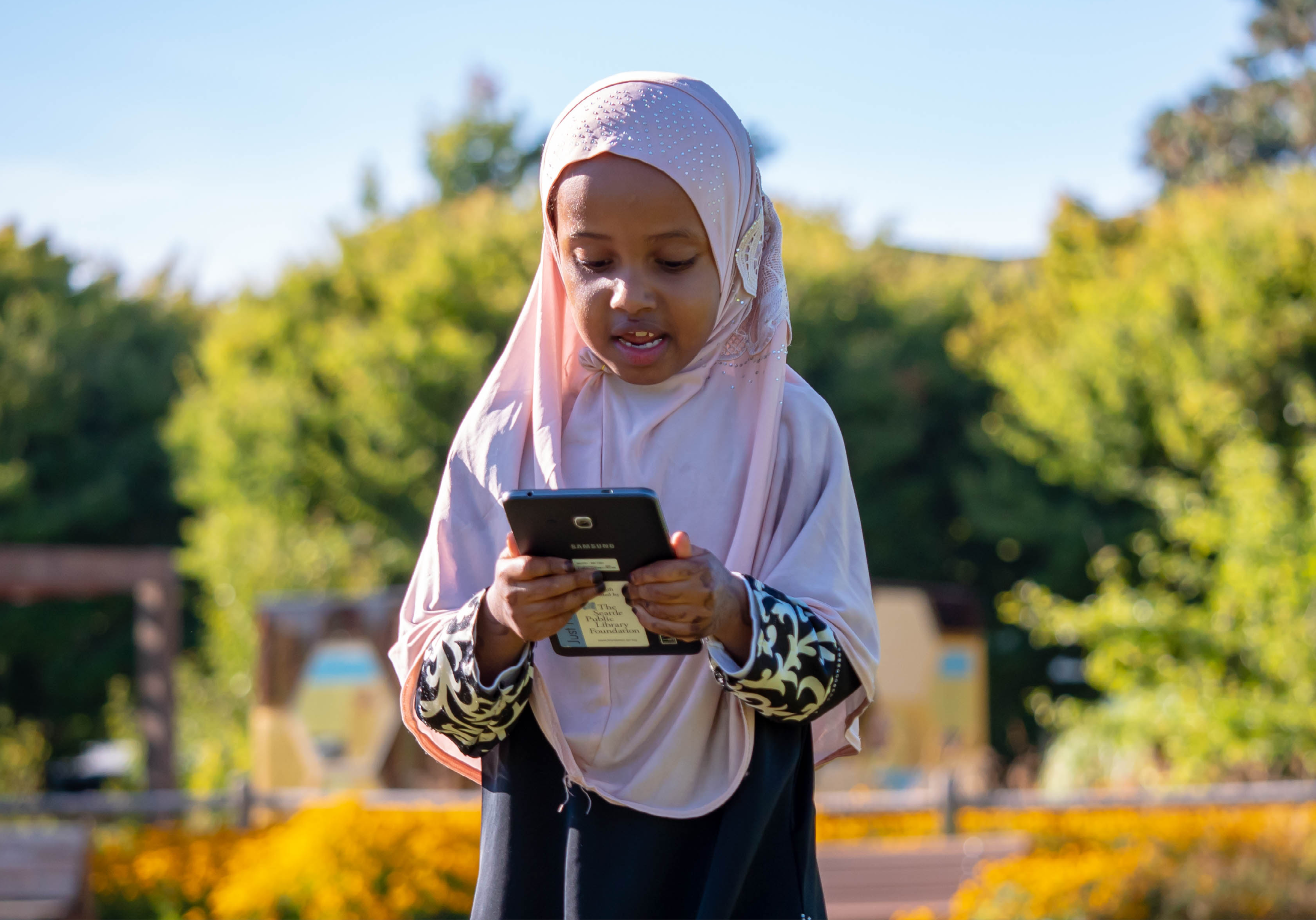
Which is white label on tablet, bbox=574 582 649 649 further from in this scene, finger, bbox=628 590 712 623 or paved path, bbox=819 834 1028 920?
paved path, bbox=819 834 1028 920

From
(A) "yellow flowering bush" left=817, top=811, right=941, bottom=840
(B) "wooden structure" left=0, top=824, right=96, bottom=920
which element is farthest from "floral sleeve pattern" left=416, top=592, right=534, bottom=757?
(A) "yellow flowering bush" left=817, top=811, right=941, bottom=840

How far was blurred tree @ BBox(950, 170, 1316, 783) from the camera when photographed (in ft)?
29.2

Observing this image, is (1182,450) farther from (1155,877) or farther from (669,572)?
(669,572)

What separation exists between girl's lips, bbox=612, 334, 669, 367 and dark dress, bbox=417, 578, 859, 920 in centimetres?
29

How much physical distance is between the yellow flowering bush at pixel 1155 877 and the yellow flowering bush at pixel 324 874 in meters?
2.31

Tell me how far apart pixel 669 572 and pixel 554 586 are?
0.38ft

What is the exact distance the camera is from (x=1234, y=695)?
9008 millimetres

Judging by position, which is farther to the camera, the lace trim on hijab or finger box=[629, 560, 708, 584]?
the lace trim on hijab

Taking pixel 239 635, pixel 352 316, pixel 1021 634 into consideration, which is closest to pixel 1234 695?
pixel 1021 634

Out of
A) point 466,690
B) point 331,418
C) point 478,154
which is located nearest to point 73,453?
point 331,418

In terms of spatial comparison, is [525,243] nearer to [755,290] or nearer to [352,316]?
[352,316]

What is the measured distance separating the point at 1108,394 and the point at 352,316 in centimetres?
948

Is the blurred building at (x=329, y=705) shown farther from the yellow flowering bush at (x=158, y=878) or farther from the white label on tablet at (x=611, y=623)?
the white label on tablet at (x=611, y=623)

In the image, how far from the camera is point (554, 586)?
4.33 ft
